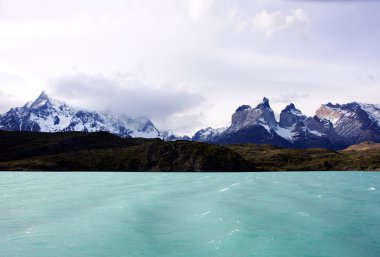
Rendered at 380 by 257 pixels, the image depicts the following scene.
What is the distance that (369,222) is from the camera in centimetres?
4262

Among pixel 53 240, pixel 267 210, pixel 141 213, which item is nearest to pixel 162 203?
pixel 141 213

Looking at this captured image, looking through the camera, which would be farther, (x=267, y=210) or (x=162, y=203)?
(x=162, y=203)

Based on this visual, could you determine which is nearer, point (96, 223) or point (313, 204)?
point (96, 223)

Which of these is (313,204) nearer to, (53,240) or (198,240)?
(198,240)

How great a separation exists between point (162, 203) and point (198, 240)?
22118 millimetres

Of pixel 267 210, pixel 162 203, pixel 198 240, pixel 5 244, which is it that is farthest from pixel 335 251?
pixel 162 203

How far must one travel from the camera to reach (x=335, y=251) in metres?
30.9

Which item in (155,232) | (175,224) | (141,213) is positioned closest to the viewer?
(155,232)

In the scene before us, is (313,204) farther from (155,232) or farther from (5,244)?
(5,244)

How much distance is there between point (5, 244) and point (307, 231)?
25494 millimetres

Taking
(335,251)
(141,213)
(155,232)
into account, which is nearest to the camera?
(335,251)

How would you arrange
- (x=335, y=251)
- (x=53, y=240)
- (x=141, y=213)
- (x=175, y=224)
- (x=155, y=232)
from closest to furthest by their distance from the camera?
(x=335, y=251), (x=53, y=240), (x=155, y=232), (x=175, y=224), (x=141, y=213)

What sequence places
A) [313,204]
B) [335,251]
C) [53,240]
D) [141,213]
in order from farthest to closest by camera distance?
[313,204]
[141,213]
[53,240]
[335,251]

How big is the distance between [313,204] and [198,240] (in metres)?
26.9
